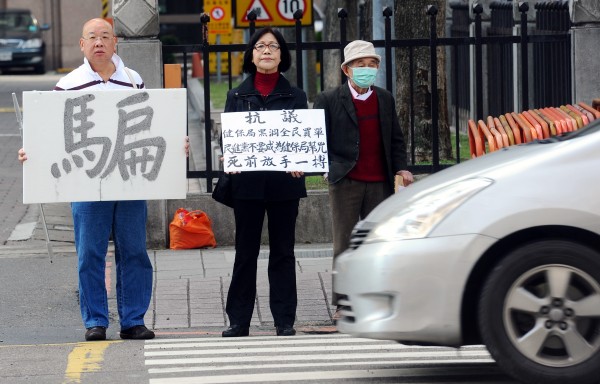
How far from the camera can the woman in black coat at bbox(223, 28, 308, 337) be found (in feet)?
27.3

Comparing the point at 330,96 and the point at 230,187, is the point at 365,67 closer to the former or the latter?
the point at 330,96

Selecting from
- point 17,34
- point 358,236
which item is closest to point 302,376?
point 358,236

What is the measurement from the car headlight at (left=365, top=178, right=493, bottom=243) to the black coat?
2050mm

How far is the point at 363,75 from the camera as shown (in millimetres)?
8438

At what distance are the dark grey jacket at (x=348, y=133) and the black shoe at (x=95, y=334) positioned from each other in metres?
1.68

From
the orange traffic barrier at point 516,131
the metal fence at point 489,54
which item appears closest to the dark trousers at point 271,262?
the orange traffic barrier at point 516,131

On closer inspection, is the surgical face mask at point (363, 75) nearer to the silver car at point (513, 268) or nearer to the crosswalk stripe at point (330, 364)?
the crosswalk stripe at point (330, 364)

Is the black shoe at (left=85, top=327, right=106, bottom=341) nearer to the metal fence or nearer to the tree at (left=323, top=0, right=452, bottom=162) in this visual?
the metal fence

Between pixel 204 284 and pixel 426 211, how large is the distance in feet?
14.1

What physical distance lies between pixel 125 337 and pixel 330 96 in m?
1.94

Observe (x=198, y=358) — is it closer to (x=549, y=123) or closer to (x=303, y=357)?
(x=303, y=357)

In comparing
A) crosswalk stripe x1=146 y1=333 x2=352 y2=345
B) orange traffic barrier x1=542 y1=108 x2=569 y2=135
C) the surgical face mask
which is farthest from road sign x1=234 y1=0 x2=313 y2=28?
crosswalk stripe x1=146 y1=333 x2=352 y2=345

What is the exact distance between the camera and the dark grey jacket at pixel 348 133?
28.0ft

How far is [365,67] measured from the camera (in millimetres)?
8438
